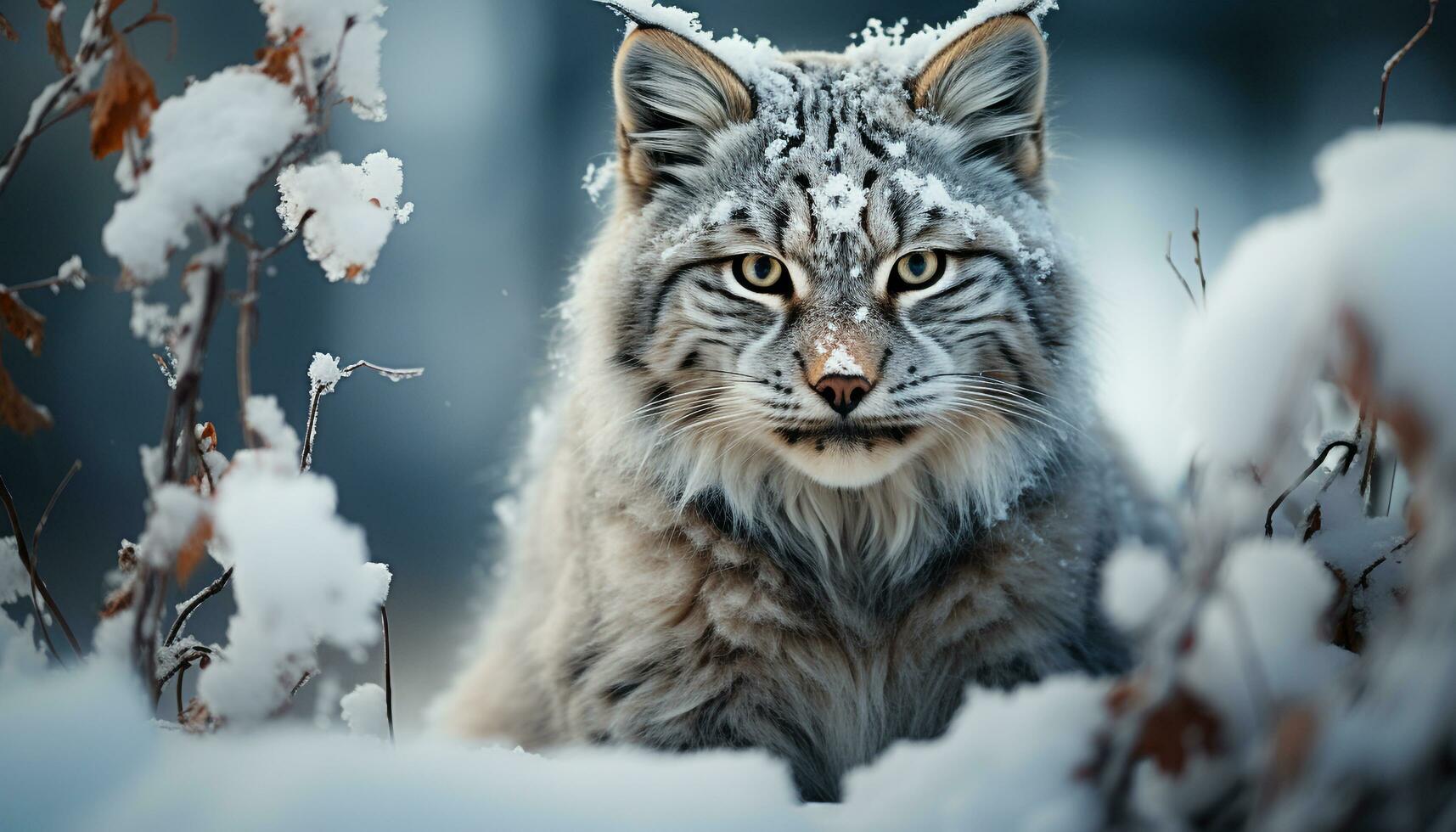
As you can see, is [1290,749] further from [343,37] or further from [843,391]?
[343,37]

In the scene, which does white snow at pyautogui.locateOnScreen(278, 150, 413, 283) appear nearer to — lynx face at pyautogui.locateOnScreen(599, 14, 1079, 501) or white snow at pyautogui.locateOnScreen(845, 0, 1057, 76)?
lynx face at pyautogui.locateOnScreen(599, 14, 1079, 501)

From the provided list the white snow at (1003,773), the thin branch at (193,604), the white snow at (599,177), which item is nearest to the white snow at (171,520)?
the thin branch at (193,604)

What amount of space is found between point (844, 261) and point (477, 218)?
2283 mm

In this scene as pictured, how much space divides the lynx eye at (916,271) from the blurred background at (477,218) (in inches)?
18.5

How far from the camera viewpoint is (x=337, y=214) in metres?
1.38

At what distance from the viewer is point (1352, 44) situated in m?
2.64

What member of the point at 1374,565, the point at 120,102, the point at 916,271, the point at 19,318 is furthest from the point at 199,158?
the point at 1374,565

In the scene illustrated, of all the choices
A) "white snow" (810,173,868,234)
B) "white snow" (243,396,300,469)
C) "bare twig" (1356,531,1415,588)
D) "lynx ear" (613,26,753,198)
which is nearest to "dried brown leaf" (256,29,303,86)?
"white snow" (243,396,300,469)

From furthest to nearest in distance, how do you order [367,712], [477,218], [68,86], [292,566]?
1. [477,218]
2. [367,712]
3. [68,86]
4. [292,566]

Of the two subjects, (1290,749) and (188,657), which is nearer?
(1290,749)

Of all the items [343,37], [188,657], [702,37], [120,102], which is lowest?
[188,657]

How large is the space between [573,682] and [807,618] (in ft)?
1.73

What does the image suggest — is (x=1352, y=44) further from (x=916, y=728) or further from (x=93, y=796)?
(x=93, y=796)

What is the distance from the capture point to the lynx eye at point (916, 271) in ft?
6.07
